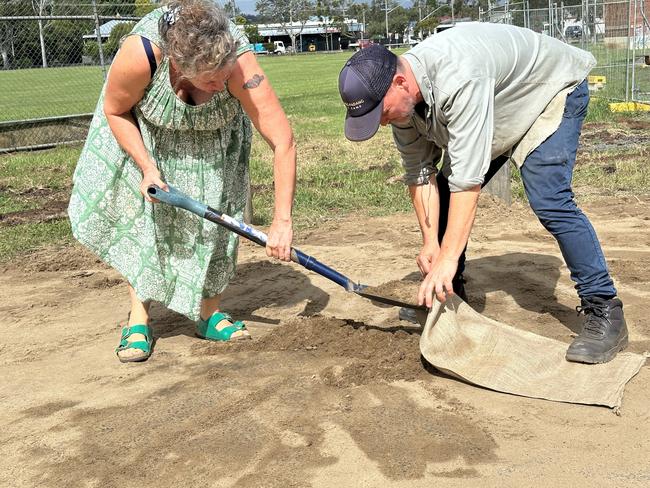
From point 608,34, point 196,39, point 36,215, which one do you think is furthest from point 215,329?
point 608,34

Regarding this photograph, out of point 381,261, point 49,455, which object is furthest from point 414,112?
point 381,261

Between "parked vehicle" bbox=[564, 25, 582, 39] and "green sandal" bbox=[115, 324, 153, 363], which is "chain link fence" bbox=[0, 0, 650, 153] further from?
"green sandal" bbox=[115, 324, 153, 363]

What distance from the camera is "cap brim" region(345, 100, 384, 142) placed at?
2698 mm

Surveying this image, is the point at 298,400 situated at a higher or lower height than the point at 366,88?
lower

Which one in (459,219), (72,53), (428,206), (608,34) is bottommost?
(428,206)

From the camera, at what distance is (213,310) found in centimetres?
396

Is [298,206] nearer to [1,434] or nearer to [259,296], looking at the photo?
[259,296]

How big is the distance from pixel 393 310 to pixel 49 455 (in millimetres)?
1954

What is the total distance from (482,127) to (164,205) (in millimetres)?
1630

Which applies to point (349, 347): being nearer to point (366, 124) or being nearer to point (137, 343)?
point (137, 343)

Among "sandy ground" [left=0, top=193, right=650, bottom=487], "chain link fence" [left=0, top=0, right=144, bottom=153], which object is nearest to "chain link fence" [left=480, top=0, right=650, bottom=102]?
"chain link fence" [left=0, top=0, right=144, bottom=153]

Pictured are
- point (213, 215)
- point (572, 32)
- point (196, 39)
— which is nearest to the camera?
point (196, 39)

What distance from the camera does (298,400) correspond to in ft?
10.3

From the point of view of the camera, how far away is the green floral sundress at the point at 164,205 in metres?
3.55
